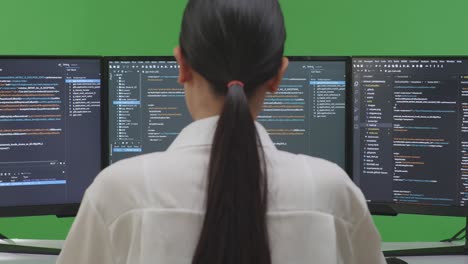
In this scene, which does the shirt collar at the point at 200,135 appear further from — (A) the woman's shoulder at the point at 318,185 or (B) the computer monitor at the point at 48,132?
(B) the computer monitor at the point at 48,132

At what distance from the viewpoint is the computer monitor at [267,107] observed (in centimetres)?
188

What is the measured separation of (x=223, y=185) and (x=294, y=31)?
1.66m

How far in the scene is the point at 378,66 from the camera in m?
1.87

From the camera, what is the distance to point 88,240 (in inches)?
38.4

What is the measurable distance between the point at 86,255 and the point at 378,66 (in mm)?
1139

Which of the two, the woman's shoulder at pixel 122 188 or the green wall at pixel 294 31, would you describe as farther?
the green wall at pixel 294 31

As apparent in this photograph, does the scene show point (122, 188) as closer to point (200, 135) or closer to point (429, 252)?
point (200, 135)

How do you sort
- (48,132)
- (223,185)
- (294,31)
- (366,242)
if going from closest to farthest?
(223,185)
(366,242)
(48,132)
(294,31)

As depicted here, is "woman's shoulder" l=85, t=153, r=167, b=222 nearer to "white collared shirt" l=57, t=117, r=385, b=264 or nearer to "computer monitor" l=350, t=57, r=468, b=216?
"white collared shirt" l=57, t=117, r=385, b=264

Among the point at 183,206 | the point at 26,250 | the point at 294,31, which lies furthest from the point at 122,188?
the point at 294,31

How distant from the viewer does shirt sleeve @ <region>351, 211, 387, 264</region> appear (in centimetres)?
104

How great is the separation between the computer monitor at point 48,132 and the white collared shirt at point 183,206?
2.92 feet

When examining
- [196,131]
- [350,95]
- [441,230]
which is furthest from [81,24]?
[196,131]

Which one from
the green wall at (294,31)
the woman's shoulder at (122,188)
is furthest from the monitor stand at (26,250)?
the woman's shoulder at (122,188)
